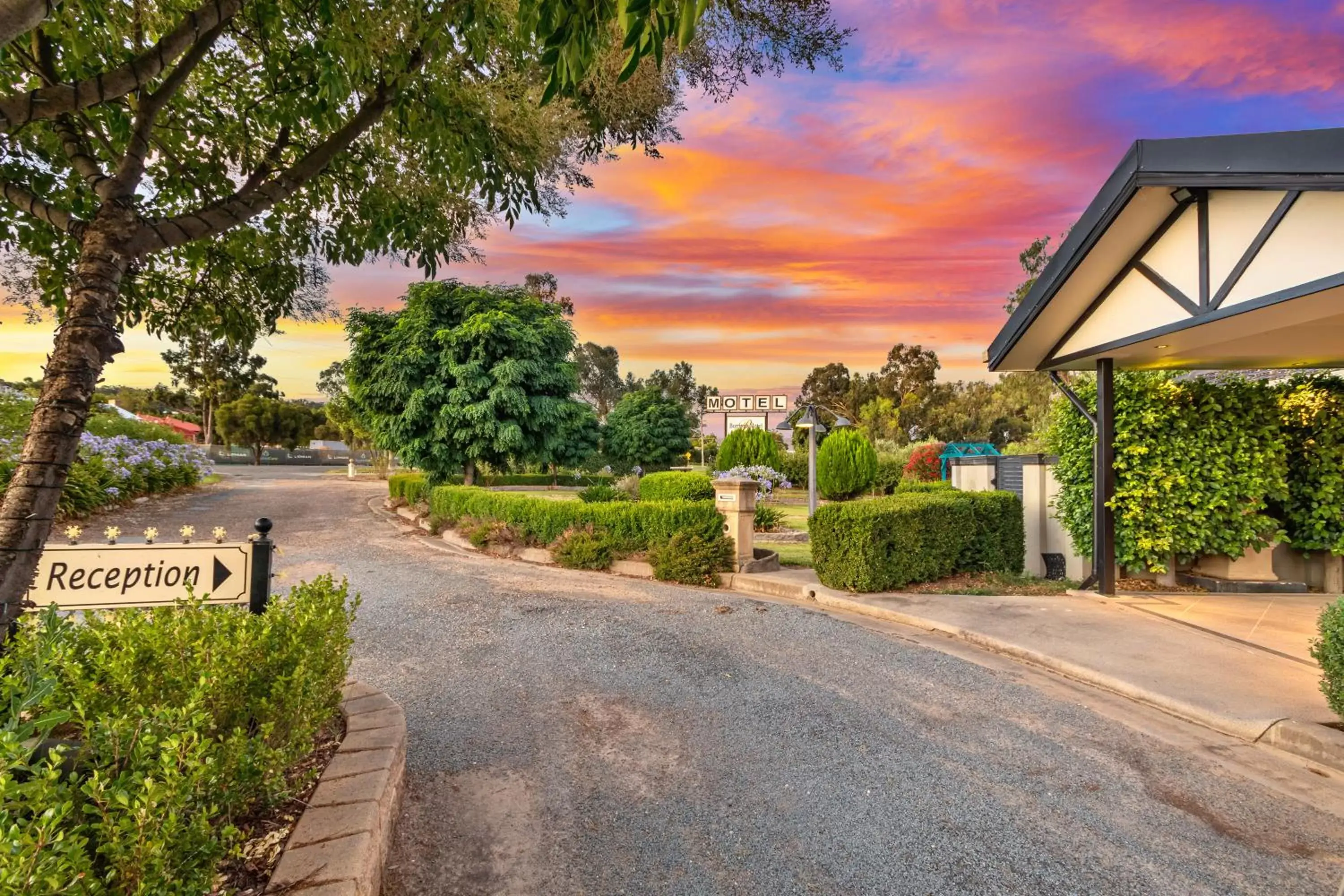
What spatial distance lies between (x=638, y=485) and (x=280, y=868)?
14222mm

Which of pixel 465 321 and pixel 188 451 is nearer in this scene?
pixel 465 321

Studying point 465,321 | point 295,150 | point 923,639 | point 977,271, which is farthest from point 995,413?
point 295,150

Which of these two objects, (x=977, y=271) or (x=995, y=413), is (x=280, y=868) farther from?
(x=995, y=413)

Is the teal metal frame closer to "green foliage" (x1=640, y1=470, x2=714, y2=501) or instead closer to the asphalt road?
"green foliage" (x1=640, y1=470, x2=714, y2=501)

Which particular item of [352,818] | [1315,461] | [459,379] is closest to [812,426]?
[1315,461]

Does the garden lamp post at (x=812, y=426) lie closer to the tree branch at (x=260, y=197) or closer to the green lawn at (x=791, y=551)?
the green lawn at (x=791, y=551)

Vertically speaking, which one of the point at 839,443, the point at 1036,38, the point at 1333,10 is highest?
the point at 1036,38

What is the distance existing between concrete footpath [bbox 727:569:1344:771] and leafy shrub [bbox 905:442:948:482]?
14.0m

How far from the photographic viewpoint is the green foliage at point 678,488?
40.8 feet

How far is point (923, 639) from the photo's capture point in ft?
18.6

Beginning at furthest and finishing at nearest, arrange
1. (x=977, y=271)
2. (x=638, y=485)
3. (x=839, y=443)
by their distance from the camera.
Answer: (x=839, y=443), (x=638, y=485), (x=977, y=271)

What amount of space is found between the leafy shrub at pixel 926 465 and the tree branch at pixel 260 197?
19.2 meters

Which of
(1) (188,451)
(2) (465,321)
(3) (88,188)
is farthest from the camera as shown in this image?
(1) (188,451)

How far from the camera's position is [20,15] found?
146 centimetres
